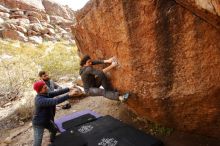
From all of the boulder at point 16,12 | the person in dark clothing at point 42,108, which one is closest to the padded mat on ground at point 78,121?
the person in dark clothing at point 42,108

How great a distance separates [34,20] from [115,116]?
2712 centimetres

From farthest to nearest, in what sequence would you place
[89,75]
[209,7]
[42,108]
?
1. [89,75]
2. [42,108]
3. [209,7]

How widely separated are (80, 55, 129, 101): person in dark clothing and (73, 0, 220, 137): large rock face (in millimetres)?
202

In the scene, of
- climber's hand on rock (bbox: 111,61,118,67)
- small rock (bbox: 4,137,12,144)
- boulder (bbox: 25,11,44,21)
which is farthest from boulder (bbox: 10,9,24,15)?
climber's hand on rock (bbox: 111,61,118,67)

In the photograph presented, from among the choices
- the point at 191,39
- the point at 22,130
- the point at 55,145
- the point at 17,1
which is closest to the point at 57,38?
the point at 17,1

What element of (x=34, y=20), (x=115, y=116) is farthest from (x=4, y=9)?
(x=115, y=116)

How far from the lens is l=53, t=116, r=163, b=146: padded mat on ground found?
548 centimetres

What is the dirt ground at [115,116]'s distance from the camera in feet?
17.9

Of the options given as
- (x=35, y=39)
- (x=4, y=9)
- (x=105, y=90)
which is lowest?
(x=105, y=90)

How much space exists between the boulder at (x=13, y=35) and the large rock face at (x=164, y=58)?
2171 cm

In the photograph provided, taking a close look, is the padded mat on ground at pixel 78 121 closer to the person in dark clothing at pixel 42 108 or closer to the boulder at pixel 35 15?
the person in dark clothing at pixel 42 108

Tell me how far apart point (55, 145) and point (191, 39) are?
3.99 metres

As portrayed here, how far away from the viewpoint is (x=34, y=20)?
31.4m

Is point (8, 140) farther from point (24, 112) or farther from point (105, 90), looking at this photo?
point (105, 90)
